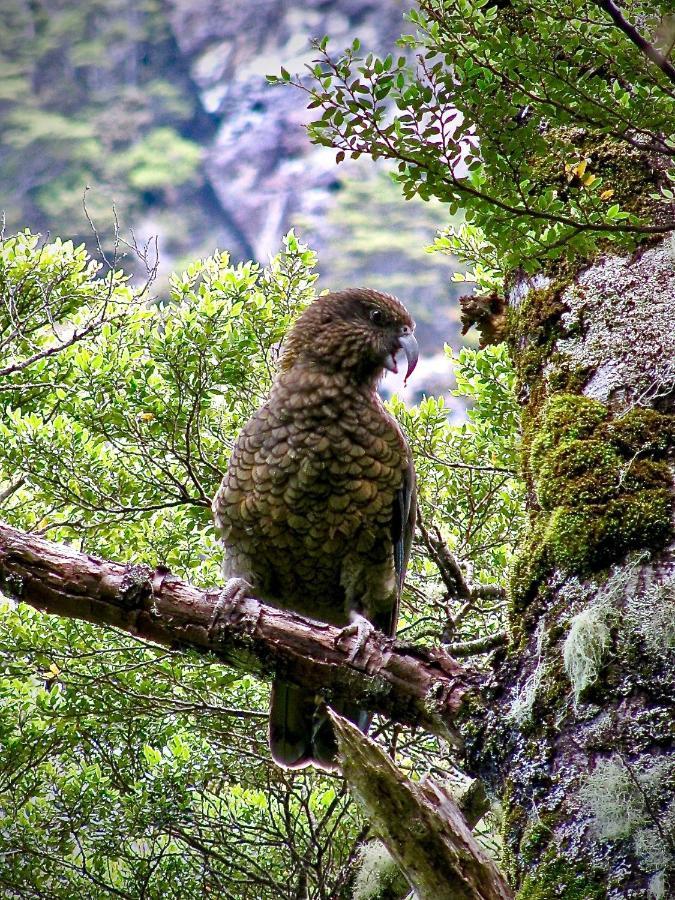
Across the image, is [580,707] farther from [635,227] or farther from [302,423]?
[302,423]

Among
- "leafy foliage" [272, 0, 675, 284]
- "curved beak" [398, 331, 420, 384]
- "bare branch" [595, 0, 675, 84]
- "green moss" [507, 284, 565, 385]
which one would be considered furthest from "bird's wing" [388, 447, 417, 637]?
"bare branch" [595, 0, 675, 84]

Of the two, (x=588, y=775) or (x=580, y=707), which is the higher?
(x=580, y=707)

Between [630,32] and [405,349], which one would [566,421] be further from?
[405,349]

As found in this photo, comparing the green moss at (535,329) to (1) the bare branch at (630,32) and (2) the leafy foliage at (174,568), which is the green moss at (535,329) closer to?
(1) the bare branch at (630,32)

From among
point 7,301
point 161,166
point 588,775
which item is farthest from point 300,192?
point 588,775

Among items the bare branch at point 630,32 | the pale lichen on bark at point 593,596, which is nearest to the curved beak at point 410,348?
the pale lichen on bark at point 593,596

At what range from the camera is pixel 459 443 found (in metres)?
4.90

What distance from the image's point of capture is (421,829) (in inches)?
79.7

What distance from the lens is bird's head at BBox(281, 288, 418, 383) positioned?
3.94 m

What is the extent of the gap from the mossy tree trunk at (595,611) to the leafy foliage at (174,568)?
1.57m

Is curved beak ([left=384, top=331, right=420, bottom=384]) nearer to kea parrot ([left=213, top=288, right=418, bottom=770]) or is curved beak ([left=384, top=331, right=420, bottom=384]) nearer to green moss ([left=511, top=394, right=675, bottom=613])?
kea parrot ([left=213, top=288, right=418, bottom=770])

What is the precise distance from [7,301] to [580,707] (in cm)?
399

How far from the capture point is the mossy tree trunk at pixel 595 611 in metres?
1.90

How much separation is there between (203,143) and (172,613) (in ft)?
83.8
